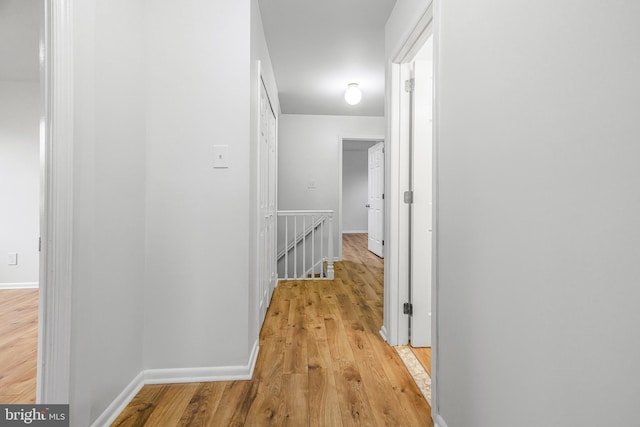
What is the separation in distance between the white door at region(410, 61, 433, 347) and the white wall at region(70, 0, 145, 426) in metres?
1.68

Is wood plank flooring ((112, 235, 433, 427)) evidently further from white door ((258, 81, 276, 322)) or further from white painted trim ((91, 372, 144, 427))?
white door ((258, 81, 276, 322))

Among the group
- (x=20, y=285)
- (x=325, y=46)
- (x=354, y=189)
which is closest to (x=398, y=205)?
(x=325, y=46)

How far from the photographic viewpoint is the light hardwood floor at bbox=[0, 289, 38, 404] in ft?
5.68

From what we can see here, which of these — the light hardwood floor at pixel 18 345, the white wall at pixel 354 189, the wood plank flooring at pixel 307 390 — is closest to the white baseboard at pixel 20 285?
the light hardwood floor at pixel 18 345

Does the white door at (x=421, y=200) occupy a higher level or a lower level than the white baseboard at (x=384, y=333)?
higher

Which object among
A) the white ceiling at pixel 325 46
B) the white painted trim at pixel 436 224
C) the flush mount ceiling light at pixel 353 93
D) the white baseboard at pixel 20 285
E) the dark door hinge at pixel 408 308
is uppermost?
the white ceiling at pixel 325 46

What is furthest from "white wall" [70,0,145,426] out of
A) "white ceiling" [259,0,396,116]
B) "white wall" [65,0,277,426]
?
"white ceiling" [259,0,396,116]

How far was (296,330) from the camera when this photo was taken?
2.63m

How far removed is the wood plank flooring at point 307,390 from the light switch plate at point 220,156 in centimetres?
122

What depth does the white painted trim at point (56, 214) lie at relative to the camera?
3.86 ft

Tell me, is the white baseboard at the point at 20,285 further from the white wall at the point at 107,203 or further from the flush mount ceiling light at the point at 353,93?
the flush mount ceiling light at the point at 353,93

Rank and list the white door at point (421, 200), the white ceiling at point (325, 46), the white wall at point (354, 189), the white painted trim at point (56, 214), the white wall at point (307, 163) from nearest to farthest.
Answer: the white painted trim at point (56, 214) → the white door at point (421, 200) → the white ceiling at point (325, 46) → the white wall at point (307, 163) → the white wall at point (354, 189)

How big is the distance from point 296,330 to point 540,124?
2.24m

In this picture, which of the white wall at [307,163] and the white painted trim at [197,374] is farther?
the white wall at [307,163]
